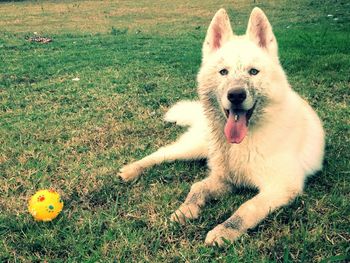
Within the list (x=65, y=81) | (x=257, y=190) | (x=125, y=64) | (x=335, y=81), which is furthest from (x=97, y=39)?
(x=257, y=190)

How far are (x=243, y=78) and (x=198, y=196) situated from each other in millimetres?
889

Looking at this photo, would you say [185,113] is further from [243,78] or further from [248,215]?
[248,215]

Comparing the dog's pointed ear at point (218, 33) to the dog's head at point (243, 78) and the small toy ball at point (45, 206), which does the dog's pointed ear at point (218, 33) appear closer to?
the dog's head at point (243, 78)

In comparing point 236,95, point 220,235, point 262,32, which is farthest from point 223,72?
point 220,235

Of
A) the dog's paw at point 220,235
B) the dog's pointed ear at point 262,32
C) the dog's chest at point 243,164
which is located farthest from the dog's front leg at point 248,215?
the dog's pointed ear at point 262,32

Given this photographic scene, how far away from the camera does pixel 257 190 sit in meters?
3.15

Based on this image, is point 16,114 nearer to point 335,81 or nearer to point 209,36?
point 209,36

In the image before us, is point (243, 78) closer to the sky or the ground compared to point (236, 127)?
closer to the sky

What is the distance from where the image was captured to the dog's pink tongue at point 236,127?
3.02 m

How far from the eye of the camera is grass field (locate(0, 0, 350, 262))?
2.48 m

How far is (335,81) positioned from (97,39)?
751cm

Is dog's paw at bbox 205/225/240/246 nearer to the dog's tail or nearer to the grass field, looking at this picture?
the grass field

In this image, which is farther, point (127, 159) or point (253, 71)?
point (127, 159)

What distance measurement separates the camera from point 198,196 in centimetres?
295
